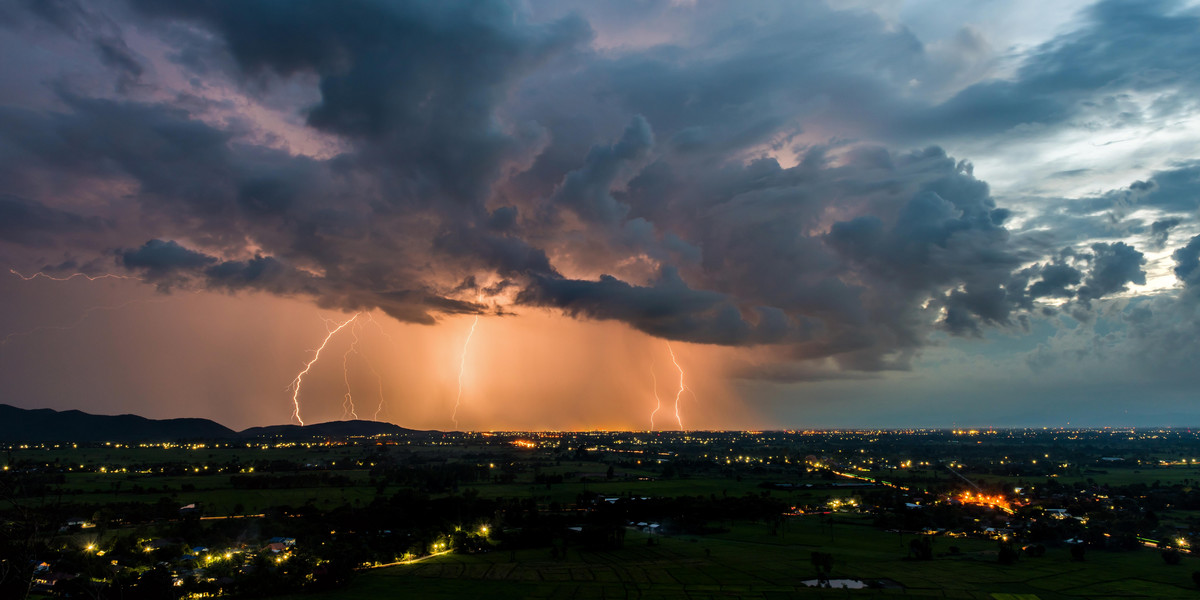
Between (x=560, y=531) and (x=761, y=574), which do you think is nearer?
(x=761, y=574)

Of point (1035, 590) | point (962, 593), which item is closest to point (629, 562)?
point (962, 593)

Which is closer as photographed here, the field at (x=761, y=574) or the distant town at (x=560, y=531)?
the field at (x=761, y=574)

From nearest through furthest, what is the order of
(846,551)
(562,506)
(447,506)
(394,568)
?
(394,568)
(846,551)
(447,506)
(562,506)

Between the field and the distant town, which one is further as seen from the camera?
the distant town

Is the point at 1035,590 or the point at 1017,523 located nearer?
the point at 1035,590

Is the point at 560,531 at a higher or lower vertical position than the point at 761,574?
lower

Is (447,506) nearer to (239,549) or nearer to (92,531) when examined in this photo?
(239,549)

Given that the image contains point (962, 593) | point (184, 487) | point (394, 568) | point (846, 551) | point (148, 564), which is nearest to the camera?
point (962, 593)
